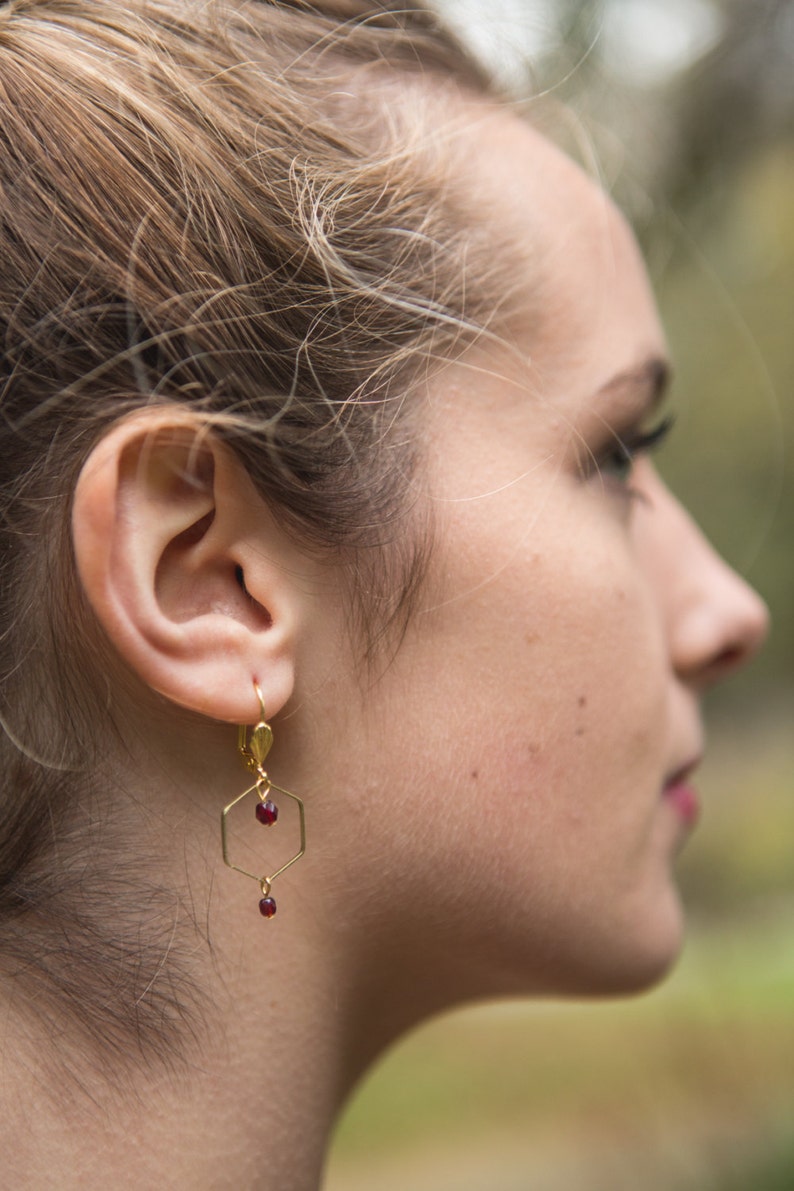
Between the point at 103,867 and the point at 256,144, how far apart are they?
81 cm

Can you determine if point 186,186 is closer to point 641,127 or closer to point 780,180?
point 641,127

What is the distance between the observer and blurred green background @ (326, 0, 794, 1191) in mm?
2510

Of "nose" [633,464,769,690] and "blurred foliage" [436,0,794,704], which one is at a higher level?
"blurred foliage" [436,0,794,704]

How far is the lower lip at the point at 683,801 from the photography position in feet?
5.02

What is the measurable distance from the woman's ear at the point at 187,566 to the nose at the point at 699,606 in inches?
23.7

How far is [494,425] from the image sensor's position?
1.26 meters

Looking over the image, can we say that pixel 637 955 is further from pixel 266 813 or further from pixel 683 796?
pixel 266 813

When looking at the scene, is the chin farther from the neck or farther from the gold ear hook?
the gold ear hook

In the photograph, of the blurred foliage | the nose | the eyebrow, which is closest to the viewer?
the eyebrow

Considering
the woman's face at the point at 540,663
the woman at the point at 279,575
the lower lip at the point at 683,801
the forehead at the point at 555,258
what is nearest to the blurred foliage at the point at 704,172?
the forehead at the point at 555,258

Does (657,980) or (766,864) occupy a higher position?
(766,864)

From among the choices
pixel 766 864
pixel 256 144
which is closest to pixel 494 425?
pixel 256 144

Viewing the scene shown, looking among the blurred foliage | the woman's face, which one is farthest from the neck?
the blurred foliage

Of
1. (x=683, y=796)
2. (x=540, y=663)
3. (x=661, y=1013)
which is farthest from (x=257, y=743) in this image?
(x=661, y=1013)
